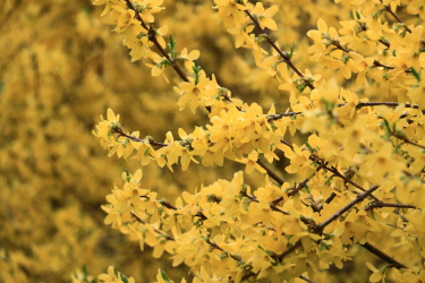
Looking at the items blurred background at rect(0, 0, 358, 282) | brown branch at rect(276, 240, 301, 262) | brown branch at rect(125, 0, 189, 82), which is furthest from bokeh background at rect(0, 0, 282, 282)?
brown branch at rect(276, 240, 301, 262)

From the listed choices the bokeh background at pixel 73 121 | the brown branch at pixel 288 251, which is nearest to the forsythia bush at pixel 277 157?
the brown branch at pixel 288 251

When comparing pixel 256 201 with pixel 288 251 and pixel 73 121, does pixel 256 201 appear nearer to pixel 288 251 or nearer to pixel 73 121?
pixel 288 251

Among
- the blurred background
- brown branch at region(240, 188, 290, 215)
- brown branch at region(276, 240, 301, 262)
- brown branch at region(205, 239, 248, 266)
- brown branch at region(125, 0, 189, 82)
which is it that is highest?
brown branch at region(125, 0, 189, 82)

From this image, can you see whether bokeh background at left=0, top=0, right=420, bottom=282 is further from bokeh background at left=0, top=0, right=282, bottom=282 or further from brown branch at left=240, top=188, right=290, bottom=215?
brown branch at left=240, top=188, right=290, bottom=215

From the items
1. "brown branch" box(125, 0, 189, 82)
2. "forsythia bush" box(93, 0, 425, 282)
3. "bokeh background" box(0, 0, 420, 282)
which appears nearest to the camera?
"forsythia bush" box(93, 0, 425, 282)

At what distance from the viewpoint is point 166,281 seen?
6.26 feet

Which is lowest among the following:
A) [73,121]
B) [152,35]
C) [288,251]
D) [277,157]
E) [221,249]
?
[73,121]

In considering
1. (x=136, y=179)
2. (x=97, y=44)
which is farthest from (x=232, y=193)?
(x=97, y=44)

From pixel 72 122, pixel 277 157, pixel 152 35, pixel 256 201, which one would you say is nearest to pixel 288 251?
pixel 256 201

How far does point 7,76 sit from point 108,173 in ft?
4.26

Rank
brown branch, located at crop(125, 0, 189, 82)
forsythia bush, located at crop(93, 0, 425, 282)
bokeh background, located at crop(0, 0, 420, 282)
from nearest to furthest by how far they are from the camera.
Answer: forsythia bush, located at crop(93, 0, 425, 282) < brown branch, located at crop(125, 0, 189, 82) < bokeh background, located at crop(0, 0, 420, 282)

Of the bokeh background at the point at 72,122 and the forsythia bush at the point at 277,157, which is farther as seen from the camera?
the bokeh background at the point at 72,122

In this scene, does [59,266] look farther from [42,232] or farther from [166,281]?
[166,281]

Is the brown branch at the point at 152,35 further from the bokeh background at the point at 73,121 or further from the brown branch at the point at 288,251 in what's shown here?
the bokeh background at the point at 73,121
